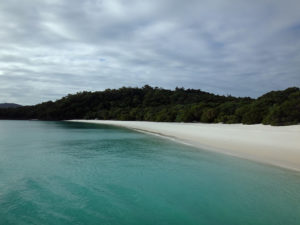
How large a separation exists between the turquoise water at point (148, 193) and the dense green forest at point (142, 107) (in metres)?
22.3

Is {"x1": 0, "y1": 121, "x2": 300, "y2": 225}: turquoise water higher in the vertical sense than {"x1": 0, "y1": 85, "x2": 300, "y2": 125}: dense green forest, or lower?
lower

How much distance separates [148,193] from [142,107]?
62.9 meters

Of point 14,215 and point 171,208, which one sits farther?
point 171,208

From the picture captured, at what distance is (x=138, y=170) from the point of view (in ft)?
28.4

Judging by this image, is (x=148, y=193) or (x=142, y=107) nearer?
(x=148, y=193)

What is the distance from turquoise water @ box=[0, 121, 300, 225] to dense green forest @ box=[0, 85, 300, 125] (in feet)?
73.2

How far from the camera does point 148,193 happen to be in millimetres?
6145

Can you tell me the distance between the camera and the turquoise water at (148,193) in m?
Result: 4.71

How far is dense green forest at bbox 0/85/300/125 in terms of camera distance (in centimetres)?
3288

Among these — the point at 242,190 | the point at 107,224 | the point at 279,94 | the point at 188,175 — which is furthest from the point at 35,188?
the point at 279,94

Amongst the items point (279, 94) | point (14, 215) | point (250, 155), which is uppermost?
point (279, 94)

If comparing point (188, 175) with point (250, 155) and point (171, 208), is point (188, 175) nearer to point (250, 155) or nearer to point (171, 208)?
point (171, 208)

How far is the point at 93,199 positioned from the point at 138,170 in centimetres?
315

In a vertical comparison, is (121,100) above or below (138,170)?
above
